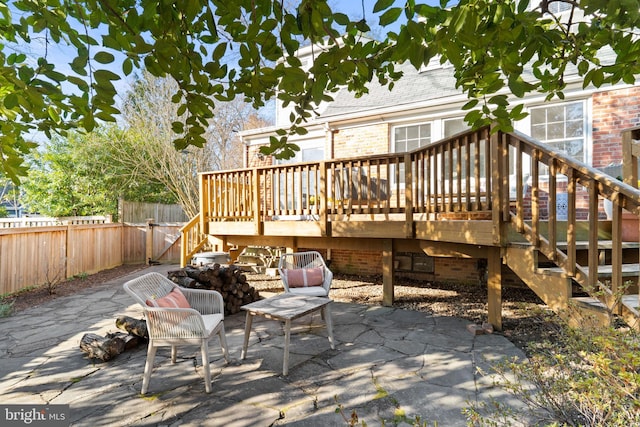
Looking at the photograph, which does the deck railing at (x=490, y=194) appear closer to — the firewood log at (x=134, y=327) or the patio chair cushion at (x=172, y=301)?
the patio chair cushion at (x=172, y=301)

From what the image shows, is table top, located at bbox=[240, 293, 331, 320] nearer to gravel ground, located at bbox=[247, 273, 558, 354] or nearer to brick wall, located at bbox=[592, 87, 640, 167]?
gravel ground, located at bbox=[247, 273, 558, 354]

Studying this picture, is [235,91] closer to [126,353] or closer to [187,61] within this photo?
[187,61]

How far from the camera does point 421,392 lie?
→ 2768 millimetres

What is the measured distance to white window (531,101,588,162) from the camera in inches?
227

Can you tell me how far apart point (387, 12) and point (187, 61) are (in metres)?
1.17

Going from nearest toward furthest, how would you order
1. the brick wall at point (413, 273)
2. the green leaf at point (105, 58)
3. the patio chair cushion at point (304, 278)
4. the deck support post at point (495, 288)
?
the green leaf at point (105, 58), the deck support post at point (495, 288), the patio chair cushion at point (304, 278), the brick wall at point (413, 273)

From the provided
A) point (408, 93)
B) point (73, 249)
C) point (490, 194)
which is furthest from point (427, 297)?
point (73, 249)

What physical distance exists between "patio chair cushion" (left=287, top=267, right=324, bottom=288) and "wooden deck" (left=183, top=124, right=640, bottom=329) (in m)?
0.83

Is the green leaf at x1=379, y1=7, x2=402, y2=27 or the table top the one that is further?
the table top

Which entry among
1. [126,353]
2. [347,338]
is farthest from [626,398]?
[126,353]

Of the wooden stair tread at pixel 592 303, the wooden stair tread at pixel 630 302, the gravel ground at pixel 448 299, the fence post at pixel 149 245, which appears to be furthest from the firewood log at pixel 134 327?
the fence post at pixel 149 245

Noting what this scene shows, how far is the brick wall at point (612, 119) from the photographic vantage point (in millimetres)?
5387
